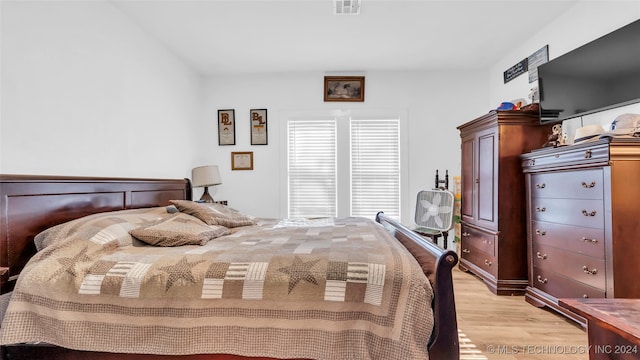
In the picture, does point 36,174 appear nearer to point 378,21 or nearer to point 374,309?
point 374,309

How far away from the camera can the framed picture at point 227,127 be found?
408 cm

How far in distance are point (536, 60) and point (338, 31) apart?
6.65 ft

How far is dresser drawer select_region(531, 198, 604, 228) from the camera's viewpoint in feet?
6.14

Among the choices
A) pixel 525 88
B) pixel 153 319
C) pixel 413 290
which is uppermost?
pixel 525 88

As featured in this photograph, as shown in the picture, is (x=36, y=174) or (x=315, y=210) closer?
(x=36, y=174)

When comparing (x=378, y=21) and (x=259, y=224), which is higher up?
(x=378, y=21)

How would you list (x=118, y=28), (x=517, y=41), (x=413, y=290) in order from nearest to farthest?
(x=413, y=290)
(x=118, y=28)
(x=517, y=41)

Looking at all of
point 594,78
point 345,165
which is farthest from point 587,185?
point 345,165

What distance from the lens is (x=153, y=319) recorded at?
1231 millimetres

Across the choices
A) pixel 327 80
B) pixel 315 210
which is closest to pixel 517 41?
pixel 327 80

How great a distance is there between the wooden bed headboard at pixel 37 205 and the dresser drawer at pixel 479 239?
3.19 metres

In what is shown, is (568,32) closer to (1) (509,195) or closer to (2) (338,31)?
(1) (509,195)

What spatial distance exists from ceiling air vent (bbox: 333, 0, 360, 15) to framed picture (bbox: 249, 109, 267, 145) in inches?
71.0

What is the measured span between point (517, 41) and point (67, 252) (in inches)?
163
